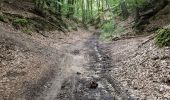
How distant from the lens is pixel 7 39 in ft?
51.5

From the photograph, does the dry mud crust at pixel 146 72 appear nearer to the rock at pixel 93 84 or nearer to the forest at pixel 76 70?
the forest at pixel 76 70

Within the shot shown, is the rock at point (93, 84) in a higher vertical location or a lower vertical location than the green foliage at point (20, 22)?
lower

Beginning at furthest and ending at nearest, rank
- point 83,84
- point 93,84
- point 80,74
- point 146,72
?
point 80,74, point 146,72, point 83,84, point 93,84

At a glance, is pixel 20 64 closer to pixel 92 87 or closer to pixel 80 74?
pixel 80 74

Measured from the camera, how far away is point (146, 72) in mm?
12219

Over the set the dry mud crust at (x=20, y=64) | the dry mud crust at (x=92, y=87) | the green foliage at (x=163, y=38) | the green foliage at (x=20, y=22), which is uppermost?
the green foliage at (x=20, y=22)

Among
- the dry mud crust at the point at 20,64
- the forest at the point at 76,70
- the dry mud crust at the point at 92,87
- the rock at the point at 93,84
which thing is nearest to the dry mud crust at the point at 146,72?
the forest at the point at 76,70

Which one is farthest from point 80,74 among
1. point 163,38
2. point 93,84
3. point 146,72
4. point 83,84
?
point 163,38

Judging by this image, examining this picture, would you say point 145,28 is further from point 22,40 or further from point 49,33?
point 22,40

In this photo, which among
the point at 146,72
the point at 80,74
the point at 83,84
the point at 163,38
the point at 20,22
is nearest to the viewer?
the point at 83,84

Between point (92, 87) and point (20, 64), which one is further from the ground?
point (20, 64)

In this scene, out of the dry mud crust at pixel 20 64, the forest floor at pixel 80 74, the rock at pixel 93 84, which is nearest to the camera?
the forest floor at pixel 80 74

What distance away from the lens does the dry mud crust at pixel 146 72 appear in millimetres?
10109

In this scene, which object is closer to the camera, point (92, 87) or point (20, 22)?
point (92, 87)
